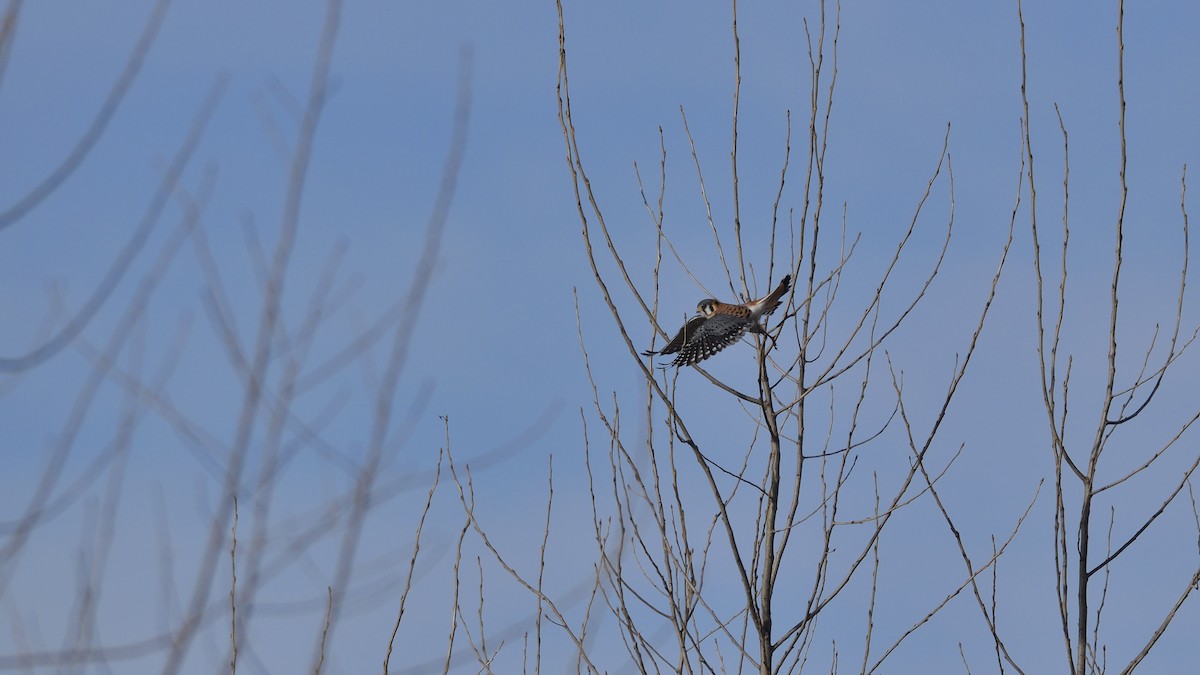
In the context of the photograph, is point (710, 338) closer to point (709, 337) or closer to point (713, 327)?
point (709, 337)

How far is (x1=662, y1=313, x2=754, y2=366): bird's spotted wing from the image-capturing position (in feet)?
16.5

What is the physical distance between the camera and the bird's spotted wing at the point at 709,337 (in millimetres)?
5031

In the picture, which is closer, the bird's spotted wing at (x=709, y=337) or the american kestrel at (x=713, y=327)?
the american kestrel at (x=713, y=327)

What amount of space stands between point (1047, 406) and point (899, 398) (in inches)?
23.5

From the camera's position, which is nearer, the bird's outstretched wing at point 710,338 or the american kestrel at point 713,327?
the american kestrel at point 713,327

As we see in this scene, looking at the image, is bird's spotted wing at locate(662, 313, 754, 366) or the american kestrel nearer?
the american kestrel

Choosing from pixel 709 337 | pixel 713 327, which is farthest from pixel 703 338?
pixel 713 327

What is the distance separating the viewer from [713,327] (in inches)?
205

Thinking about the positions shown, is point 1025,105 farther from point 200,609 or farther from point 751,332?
point 200,609

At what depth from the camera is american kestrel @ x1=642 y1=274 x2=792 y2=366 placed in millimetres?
4598

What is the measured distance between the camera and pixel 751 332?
14.8ft

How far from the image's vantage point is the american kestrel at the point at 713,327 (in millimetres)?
4598

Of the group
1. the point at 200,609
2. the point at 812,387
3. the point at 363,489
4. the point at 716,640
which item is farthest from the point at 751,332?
the point at 200,609

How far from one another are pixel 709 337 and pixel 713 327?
0.57 feet
